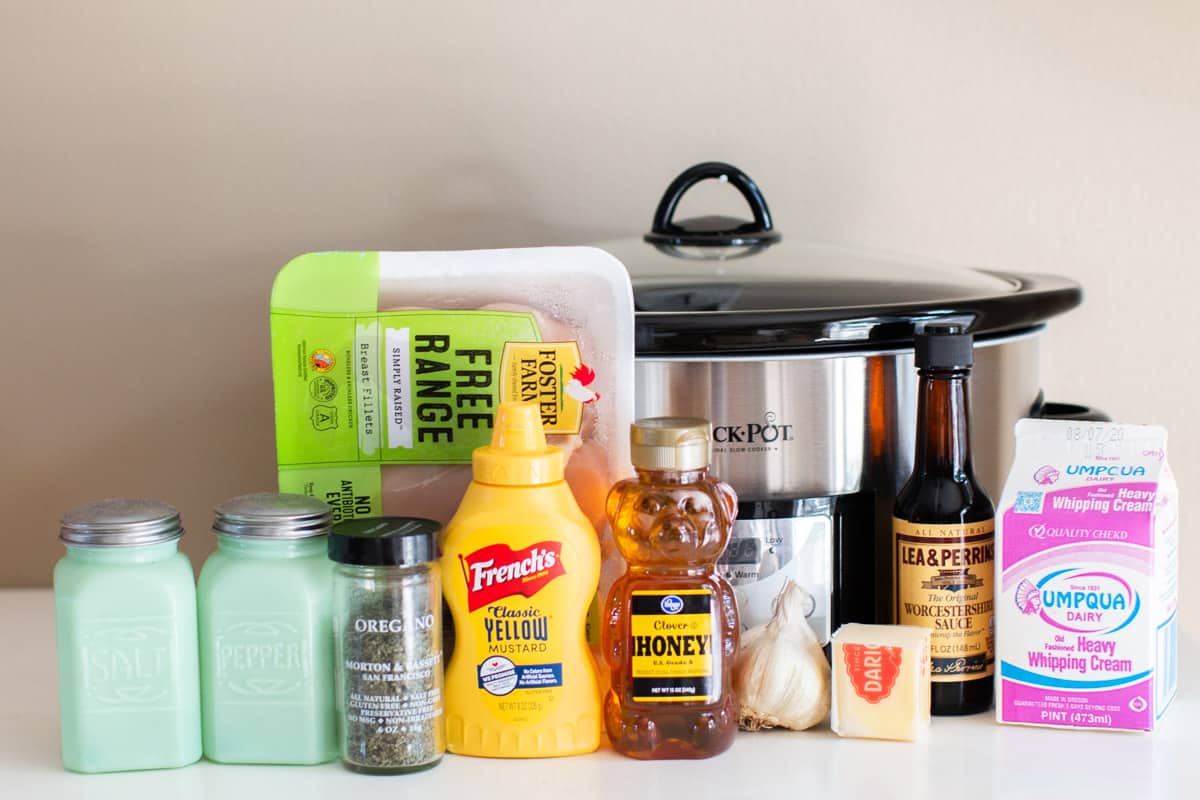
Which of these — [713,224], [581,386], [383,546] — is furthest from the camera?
[713,224]

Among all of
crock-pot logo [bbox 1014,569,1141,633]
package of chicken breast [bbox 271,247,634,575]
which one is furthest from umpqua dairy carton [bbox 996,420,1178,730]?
package of chicken breast [bbox 271,247,634,575]

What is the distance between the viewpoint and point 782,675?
2.70 feet

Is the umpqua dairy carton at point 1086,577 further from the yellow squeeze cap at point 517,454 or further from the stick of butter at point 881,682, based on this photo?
the yellow squeeze cap at point 517,454

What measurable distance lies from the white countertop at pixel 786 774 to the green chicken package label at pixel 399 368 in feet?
0.62

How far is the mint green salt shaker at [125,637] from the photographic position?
76cm

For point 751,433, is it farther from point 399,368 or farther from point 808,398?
point 399,368

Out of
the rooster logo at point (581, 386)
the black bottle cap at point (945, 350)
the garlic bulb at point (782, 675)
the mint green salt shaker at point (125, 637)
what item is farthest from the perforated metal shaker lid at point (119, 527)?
the black bottle cap at point (945, 350)

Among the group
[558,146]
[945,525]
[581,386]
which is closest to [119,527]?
[581,386]

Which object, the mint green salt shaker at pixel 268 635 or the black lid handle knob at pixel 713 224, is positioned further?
the black lid handle knob at pixel 713 224

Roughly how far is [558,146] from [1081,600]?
647mm

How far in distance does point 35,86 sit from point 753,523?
80 cm

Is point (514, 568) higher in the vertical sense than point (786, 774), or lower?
higher

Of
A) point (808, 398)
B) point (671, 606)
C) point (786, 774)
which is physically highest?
point (808, 398)

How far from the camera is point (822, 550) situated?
88 cm
